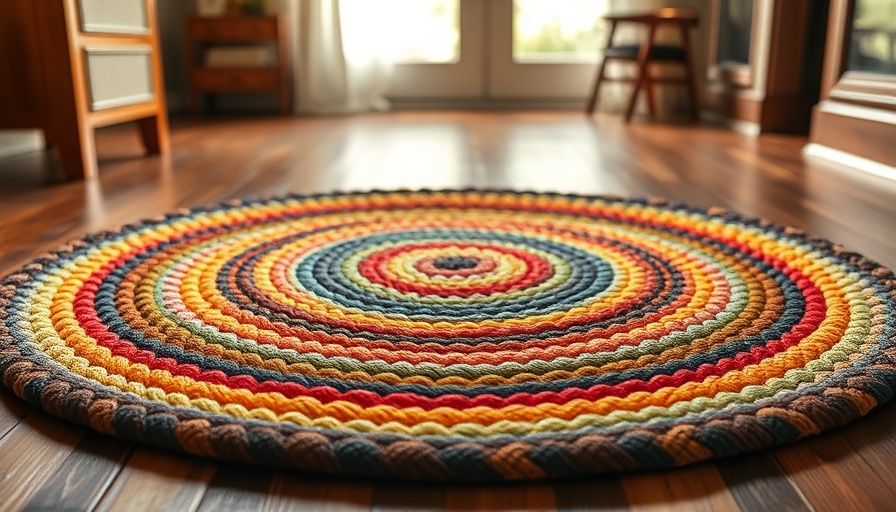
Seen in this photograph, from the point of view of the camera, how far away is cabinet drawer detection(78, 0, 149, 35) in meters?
2.04

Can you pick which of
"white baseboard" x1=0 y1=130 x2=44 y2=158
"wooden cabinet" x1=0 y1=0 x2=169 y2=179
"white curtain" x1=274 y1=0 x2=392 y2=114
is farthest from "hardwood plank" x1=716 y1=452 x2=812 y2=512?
"white curtain" x1=274 y1=0 x2=392 y2=114

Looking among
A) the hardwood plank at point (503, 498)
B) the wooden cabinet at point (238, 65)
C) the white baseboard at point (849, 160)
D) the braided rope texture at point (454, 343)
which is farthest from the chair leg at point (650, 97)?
the hardwood plank at point (503, 498)

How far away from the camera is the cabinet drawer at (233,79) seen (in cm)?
379

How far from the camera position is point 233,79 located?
150 inches

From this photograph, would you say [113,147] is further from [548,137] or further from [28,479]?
[28,479]

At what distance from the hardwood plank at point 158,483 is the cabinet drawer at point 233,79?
332 cm

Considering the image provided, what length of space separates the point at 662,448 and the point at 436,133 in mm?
2435

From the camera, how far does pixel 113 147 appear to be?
267 centimetres

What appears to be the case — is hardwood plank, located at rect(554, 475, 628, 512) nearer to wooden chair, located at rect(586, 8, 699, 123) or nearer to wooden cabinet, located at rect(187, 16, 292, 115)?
wooden chair, located at rect(586, 8, 699, 123)

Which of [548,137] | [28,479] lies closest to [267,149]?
[548,137]

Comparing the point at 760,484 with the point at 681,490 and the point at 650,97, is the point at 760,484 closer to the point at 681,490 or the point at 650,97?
the point at 681,490

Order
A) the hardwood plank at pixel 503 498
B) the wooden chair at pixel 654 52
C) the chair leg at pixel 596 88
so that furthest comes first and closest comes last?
the chair leg at pixel 596 88 < the wooden chair at pixel 654 52 < the hardwood plank at pixel 503 498

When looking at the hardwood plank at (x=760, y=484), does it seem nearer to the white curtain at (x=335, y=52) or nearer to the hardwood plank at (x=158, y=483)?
the hardwood plank at (x=158, y=483)

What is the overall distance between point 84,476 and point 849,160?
2116 mm
